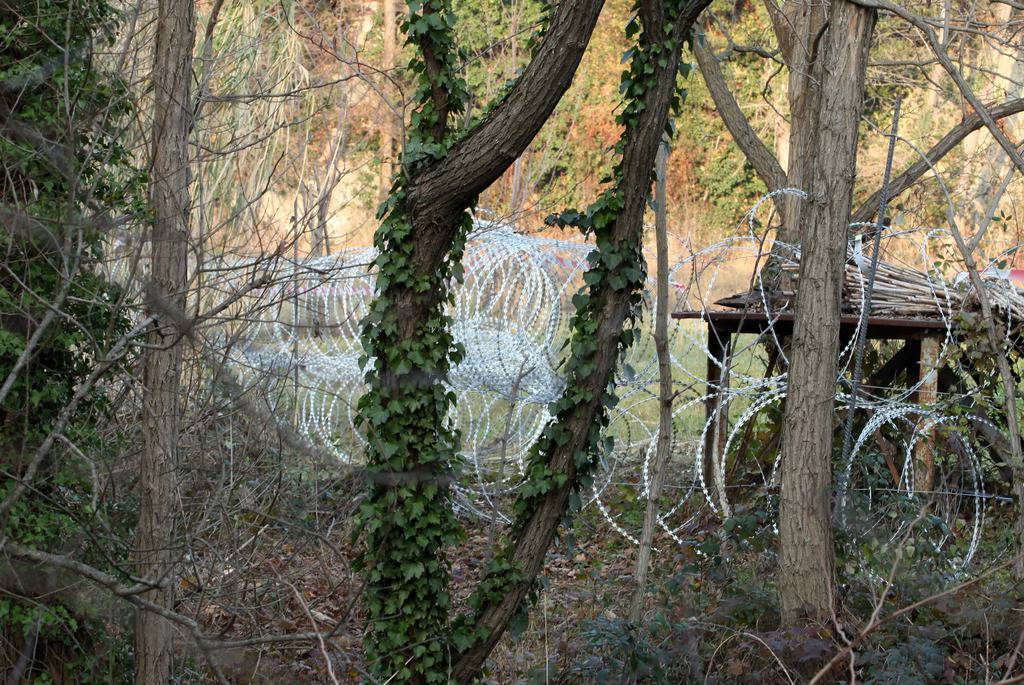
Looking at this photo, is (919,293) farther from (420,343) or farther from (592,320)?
(420,343)

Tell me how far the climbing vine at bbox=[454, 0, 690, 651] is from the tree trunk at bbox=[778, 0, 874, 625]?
0.75 meters

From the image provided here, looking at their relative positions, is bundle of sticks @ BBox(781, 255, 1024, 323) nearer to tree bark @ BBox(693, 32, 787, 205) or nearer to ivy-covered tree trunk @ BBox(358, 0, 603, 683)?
tree bark @ BBox(693, 32, 787, 205)

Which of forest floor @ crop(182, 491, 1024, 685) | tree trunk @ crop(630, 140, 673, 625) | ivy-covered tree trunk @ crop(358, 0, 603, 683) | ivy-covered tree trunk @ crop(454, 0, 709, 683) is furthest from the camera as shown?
tree trunk @ crop(630, 140, 673, 625)

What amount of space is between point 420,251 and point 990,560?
4.20m

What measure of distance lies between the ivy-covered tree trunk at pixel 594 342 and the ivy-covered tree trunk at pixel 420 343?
0.77ft

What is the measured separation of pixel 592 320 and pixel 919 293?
14.0 ft

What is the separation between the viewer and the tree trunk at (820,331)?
16.2 feet

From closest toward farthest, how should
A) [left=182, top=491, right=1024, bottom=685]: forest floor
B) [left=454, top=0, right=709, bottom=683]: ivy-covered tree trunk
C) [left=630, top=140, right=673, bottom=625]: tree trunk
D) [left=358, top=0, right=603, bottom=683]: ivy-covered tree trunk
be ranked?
[left=358, top=0, right=603, bottom=683]: ivy-covered tree trunk, [left=454, top=0, right=709, bottom=683]: ivy-covered tree trunk, [left=182, top=491, right=1024, bottom=685]: forest floor, [left=630, top=140, right=673, bottom=625]: tree trunk

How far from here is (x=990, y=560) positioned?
6.59 meters

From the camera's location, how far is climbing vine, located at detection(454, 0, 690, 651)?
15.0 feet

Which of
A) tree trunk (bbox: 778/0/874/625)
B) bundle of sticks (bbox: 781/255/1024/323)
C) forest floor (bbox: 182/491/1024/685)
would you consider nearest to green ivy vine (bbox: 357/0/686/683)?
forest floor (bbox: 182/491/1024/685)

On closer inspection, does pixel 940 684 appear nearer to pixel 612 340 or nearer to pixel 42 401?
pixel 612 340

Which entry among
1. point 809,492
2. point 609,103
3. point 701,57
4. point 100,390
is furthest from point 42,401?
point 609,103

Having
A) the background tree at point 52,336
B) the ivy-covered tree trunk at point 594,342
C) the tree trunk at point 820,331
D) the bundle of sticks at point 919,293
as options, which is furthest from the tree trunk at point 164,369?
the bundle of sticks at point 919,293
